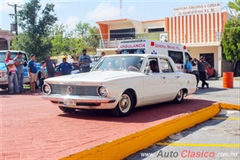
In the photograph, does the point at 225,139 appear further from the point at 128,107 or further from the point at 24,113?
the point at 24,113

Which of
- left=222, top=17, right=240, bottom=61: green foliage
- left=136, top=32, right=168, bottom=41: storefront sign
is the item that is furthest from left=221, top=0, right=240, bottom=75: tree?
left=136, top=32, right=168, bottom=41: storefront sign

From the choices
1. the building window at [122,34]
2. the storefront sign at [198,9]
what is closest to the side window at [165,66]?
the storefront sign at [198,9]

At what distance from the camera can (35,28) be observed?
72.0ft

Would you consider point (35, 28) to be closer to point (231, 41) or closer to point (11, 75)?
point (11, 75)

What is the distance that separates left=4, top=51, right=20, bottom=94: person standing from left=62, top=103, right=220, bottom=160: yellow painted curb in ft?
26.9

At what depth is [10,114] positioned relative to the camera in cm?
762

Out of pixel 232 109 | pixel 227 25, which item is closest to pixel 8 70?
pixel 232 109

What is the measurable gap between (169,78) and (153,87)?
84 cm

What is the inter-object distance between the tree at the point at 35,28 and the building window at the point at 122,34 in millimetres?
12618

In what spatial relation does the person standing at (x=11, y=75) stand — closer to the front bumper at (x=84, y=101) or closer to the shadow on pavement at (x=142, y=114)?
the shadow on pavement at (x=142, y=114)

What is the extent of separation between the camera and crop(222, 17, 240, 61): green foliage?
27.0 metres

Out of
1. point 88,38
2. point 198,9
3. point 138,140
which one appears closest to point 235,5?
point 198,9

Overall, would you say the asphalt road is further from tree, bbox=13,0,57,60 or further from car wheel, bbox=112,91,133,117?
tree, bbox=13,0,57,60

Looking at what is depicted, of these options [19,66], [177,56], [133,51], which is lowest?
[19,66]
